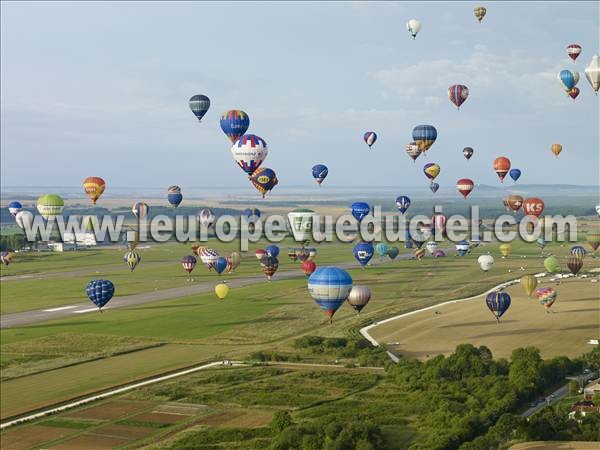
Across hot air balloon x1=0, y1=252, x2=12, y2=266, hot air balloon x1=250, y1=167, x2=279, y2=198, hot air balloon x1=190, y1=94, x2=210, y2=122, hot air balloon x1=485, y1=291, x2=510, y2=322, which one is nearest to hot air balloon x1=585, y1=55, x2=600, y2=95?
hot air balloon x1=485, y1=291, x2=510, y2=322

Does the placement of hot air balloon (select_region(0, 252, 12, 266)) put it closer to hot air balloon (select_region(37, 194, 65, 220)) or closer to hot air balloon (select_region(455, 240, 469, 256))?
hot air balloon (select_region(37, 194, 65, 220))

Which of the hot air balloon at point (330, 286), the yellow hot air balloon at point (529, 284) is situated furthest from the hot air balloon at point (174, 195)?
the hot air balloon at point (330, 286)

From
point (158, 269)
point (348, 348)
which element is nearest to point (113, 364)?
point (348, 348)

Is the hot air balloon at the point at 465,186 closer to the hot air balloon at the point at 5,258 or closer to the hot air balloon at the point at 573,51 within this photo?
the hot air balloon at the point at 573,51

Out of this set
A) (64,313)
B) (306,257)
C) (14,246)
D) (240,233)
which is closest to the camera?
(64,313)

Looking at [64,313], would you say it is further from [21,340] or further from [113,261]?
[113,261]

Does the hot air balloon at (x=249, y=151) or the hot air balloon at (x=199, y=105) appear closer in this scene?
the hot air balloon at (x=249, y=151)

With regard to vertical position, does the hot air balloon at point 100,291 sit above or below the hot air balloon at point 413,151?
below
